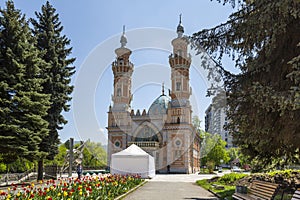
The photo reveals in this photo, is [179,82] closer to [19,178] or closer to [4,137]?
[19,178]

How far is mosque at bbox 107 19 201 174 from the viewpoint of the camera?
4475 centimetres

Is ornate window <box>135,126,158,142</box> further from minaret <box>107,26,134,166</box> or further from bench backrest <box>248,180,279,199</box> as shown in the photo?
bench backrest <box>248,180,279,199</box>

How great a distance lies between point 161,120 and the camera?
47594 millimetres

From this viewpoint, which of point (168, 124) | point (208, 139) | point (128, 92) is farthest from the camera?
point (208, 139)

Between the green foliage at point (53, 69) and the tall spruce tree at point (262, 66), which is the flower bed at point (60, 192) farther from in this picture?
the green foliage at point (53, 69)

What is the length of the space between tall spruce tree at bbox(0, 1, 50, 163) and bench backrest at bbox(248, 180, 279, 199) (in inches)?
463

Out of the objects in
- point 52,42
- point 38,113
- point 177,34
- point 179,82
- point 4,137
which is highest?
point 177,34

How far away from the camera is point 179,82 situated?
47.8 metres

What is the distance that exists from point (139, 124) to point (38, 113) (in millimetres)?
31936

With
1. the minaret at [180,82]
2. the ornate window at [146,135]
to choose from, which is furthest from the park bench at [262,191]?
the ornate window at [146,135]

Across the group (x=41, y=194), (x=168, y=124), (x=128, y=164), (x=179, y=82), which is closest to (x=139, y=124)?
(x=168, y=124)

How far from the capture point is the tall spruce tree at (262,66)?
621 cm

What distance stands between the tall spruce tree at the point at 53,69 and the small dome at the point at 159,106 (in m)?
27.1

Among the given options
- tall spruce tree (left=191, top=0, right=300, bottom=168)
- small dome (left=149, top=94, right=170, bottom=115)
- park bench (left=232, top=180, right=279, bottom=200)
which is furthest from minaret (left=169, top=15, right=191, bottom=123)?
tall spruce tree (left=191, top=0, right=300, bottom=168)
